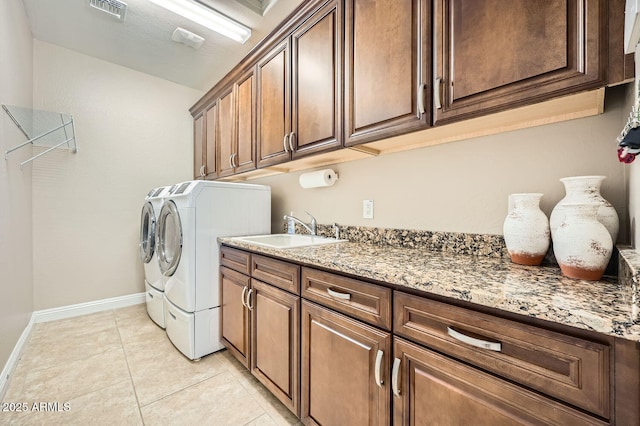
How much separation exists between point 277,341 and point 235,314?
0.55 meters

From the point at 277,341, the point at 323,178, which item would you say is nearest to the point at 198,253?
the point at 277,341

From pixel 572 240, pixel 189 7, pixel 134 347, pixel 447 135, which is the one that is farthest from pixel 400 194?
pixel 134 347

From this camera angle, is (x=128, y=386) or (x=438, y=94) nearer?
(x=438, y=94)

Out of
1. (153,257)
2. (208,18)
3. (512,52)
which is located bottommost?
(153,257)

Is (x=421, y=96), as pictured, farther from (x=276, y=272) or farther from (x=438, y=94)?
(x=276, y=272)

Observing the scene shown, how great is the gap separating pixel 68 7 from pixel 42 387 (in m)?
2.77

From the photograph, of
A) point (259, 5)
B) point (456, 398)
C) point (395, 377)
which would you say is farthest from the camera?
point (259, 5)

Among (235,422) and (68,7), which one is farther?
(68,7)

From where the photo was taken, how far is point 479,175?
131 centimetres

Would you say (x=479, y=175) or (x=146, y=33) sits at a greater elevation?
(x=146, y=33)

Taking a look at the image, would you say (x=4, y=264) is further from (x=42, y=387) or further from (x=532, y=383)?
(x=532, y=383)

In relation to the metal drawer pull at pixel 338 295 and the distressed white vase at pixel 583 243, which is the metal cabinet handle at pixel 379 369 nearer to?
the metal drawer pull at pixel 338 295

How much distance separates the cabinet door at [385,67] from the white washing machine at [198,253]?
45.2 inches

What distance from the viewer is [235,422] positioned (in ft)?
4.66
